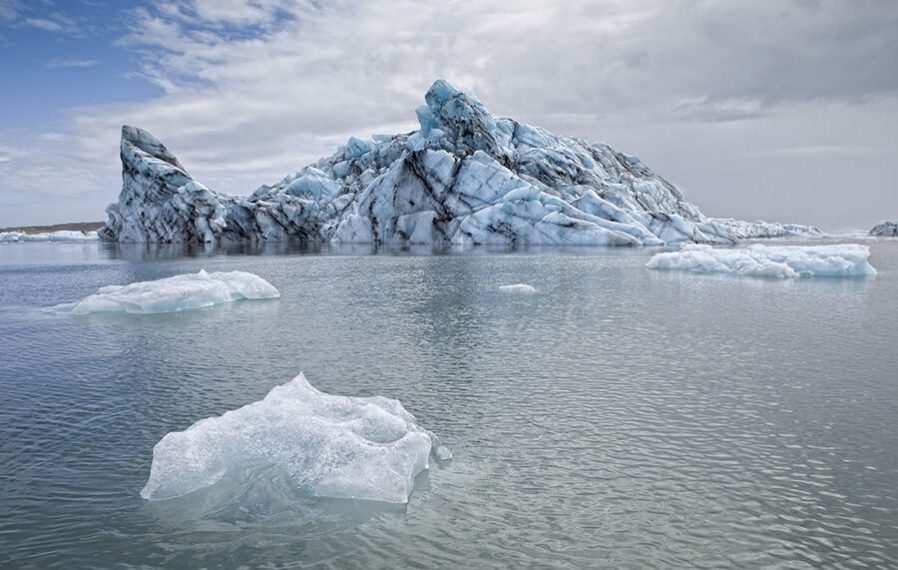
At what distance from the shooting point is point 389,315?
2206 centimetres

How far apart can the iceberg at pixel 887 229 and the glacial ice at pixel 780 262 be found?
119 m

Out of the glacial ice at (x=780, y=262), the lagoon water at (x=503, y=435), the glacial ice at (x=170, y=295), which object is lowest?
the lagoon water at (x=503, y=435)

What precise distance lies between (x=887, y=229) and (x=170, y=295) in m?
156

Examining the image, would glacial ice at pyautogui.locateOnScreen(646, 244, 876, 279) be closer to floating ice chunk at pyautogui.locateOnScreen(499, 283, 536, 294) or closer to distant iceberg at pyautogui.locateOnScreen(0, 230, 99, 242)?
floating ice chunk at pyautogui.locateOnScreen(499, 283, 536, 294)

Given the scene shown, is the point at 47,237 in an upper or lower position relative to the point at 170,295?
upper

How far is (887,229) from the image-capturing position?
446ft

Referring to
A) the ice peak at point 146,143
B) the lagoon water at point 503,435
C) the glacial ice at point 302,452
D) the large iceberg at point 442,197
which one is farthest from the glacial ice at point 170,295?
the ice peak at point 146,143

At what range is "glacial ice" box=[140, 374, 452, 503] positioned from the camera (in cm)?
753

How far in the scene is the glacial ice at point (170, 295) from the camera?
22219 mm

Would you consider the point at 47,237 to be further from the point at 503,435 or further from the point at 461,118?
the point at 503,435

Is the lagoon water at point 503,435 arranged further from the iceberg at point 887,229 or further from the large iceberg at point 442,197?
the iceberg at point 887,229

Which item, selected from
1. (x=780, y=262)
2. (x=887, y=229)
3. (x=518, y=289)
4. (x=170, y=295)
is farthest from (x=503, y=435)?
(x=887, y=229)

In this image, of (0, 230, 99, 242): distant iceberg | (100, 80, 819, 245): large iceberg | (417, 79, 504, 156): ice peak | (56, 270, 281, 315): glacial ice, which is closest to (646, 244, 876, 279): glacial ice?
(56, 270, 281, 315): glacial ice

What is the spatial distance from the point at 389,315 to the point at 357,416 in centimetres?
1303
